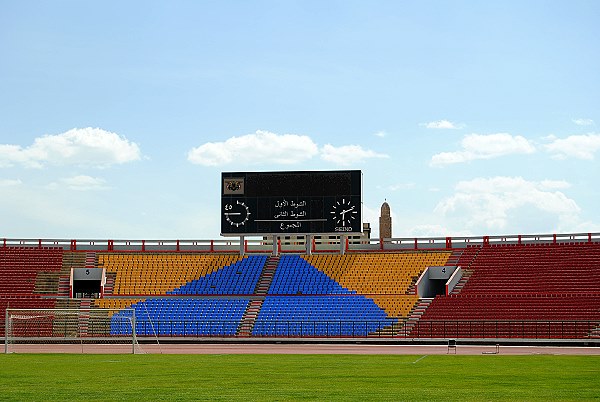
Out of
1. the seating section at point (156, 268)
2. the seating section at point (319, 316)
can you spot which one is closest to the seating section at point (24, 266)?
the seating section at point (156, 268)

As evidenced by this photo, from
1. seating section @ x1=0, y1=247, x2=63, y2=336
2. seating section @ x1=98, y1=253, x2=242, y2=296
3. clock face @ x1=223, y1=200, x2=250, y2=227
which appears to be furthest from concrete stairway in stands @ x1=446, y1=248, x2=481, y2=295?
seating section @ x1=0, y1=247, x2=63, y2=336

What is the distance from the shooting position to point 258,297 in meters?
61.0

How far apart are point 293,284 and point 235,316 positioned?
19.9 ft

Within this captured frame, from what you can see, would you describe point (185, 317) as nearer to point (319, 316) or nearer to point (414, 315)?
point (319, 316)

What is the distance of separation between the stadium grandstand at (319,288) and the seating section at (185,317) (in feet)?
0.21

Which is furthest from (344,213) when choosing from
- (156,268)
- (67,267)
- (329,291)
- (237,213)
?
(67,267)

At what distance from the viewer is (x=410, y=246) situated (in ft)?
218

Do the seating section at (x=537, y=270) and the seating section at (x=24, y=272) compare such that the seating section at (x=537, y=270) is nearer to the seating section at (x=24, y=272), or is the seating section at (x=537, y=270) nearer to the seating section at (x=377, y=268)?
the seating section at (x=377, y=268)

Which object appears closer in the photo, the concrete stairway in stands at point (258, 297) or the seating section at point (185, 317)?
the seating section at point (185, 317)

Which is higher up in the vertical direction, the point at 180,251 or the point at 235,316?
the point at 180,251

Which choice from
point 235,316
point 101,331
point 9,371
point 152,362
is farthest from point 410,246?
point 9,371

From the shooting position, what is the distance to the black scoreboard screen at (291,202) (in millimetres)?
59812

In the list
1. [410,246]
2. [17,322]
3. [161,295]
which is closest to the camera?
[17,322]

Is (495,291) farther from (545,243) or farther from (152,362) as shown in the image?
(152,362)
